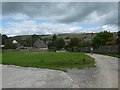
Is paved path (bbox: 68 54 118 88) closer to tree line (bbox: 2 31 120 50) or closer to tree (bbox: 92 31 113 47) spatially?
tree line (bbox: 2 31 120 50)

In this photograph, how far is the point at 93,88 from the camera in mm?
11297

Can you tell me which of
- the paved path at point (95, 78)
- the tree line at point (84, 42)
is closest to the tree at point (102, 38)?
the tree line at point (84, 42)

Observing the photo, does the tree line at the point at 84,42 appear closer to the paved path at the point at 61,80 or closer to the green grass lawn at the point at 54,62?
the green grass lawn at the point at 54,62

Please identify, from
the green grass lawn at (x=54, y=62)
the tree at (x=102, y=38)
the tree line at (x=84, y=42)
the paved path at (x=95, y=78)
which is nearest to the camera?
the paved path at (x=95, y=78)

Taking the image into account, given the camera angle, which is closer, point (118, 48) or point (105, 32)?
point (118, 48)

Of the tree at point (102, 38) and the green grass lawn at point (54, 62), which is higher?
the tree at point (102, 38)

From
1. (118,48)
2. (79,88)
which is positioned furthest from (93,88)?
(118,48)

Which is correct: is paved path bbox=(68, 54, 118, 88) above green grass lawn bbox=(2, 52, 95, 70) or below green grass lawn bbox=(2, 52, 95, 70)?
above

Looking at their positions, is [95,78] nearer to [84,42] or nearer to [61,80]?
[61,80]

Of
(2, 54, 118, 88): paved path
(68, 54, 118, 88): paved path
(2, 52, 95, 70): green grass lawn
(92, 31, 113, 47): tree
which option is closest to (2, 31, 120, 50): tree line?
(92, 31, 113, 47): tree

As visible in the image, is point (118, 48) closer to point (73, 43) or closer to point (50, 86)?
point (50, 86)

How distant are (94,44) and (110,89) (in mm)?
77391

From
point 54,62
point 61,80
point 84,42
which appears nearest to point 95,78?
point 61,80

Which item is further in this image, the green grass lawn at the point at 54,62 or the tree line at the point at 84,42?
the tree line at the point at 84,42
